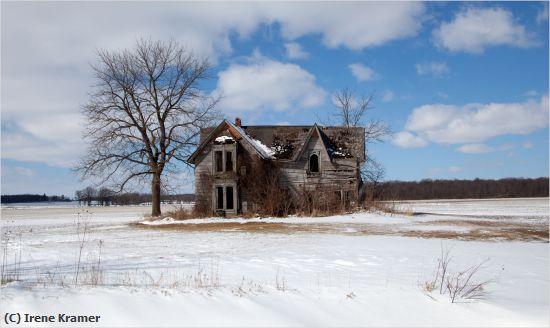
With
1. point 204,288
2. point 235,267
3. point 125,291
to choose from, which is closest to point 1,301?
point 125,291

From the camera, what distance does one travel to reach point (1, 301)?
17.5ft

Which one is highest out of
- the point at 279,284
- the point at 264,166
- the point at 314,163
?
the point at 314,163

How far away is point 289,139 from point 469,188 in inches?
4739

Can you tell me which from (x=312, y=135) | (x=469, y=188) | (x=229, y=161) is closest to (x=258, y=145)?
(x=229, y=161)

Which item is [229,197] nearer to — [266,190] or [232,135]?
[266,190]

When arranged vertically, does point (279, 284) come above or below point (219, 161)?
below

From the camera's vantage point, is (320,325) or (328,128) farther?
(328,128)

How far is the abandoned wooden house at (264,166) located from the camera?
30.5 meters

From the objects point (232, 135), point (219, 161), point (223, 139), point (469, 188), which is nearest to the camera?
point (223, 139)

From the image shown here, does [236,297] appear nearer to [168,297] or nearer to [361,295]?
[168,297]

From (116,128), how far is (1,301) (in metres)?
29.0

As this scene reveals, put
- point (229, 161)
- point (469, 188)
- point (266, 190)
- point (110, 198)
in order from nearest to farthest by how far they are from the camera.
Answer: point (266, 190), point (229, 161), point (110, 198), point (469, 188)

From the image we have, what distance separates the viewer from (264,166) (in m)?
30.5

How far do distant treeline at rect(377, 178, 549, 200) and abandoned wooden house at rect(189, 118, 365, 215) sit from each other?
88.7 meters
